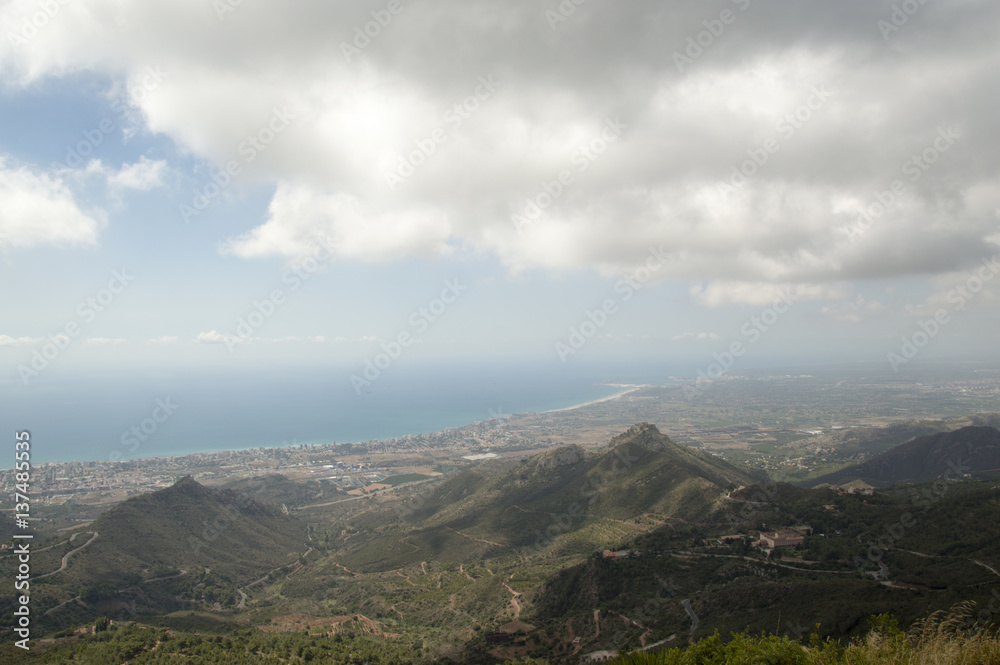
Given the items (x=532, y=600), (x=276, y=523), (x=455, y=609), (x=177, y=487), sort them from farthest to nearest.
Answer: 1. (x=276, y=523)
2. (x=177, y=487)
3. (x=455, y=609)
4. (x=532, y=600)

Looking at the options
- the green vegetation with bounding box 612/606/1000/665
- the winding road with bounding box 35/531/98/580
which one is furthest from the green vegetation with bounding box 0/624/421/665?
the green vegetation with bounding box 612/606/1000/665

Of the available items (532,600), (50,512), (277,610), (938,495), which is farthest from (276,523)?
(938,495)

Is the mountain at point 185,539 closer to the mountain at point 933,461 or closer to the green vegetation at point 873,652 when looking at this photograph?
the green vegetation at point 873,652

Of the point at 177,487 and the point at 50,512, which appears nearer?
the point at 177,487

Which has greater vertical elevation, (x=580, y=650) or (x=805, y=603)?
(x=805, y=603)

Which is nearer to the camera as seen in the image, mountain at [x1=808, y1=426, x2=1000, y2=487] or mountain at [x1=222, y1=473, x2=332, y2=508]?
mountain at [x1=808, y1=426, x2=1000, y2=487]

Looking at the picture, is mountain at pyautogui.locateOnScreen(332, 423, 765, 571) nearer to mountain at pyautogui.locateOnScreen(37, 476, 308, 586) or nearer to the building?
the building

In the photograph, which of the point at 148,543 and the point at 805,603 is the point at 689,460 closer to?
the point at 805,603

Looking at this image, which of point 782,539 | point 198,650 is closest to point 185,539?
point 198,650

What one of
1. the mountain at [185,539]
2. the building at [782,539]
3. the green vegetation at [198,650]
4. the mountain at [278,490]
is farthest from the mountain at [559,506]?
the green vegetation at [198,650]
